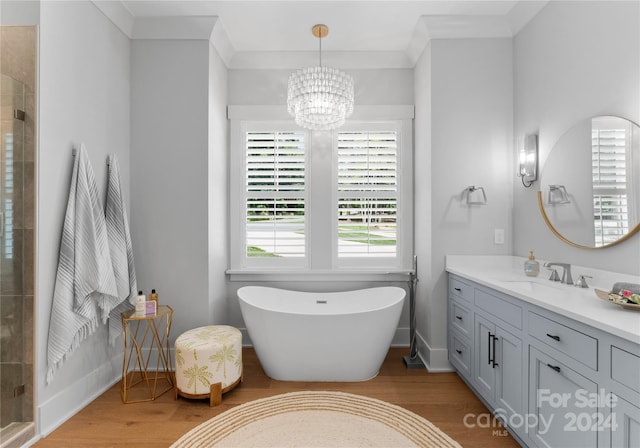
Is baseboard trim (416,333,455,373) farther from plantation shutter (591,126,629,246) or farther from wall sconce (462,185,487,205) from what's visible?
plantation shutter (591,126,629,246)

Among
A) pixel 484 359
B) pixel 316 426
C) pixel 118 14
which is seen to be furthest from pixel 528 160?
pixel 118 14

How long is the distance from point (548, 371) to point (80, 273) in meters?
2.67

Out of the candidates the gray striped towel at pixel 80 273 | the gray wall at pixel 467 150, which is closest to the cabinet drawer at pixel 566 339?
the gray wall at pixel 467 150

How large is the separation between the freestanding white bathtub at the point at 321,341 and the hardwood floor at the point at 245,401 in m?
0.10

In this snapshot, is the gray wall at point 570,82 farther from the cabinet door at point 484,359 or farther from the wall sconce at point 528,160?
the cabinet door at point 484,359

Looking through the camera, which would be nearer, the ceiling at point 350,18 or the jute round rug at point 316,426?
the jute round rug at point 316,426

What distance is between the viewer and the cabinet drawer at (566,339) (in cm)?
133

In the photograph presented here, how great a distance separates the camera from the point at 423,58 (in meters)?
3.01

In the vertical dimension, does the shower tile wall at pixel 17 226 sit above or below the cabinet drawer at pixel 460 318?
above

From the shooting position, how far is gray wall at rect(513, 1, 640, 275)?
1.79 m

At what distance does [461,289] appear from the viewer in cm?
251

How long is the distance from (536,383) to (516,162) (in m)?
1.79

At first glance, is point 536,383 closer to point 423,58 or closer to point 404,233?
point 404,233

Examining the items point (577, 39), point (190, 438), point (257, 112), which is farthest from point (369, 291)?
point (577, 39)
